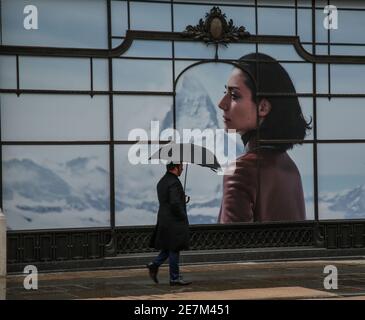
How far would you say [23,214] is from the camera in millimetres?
16281

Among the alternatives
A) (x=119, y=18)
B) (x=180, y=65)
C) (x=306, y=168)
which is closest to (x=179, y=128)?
(x=180, y=65)

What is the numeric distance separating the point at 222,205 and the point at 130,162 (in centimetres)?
205

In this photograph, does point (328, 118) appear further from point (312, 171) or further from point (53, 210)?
point (53, 210)

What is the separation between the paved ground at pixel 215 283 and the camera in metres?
13.2

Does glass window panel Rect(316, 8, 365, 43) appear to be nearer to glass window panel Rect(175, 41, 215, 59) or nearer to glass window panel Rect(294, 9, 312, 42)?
glass window panel Rect(294, 9, 312, 42)

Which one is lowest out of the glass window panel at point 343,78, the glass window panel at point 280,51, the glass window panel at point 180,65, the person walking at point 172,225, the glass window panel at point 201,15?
the person walking at point 172,225

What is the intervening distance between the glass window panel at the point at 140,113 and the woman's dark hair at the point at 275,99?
168 centimetres

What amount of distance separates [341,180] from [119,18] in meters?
5.57

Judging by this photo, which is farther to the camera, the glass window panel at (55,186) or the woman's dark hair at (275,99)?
the woman's dark hair at (275,99)

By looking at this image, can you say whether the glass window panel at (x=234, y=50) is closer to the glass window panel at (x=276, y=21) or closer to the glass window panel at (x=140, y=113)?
the glass window panel at (x=276, y=21)

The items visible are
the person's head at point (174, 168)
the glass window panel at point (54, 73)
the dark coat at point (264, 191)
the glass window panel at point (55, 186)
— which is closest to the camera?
the person's head at point (174, 168)

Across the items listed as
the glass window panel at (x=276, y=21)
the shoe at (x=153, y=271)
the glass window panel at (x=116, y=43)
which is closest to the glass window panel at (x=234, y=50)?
the glass window panel at (x=276, y=21)
